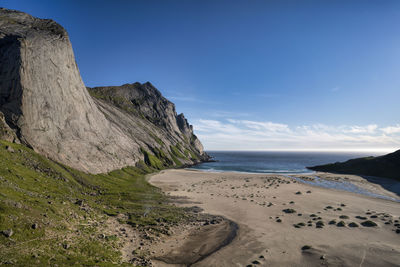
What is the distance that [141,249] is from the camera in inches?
724

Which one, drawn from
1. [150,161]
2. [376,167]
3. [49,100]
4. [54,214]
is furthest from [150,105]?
[376,167]

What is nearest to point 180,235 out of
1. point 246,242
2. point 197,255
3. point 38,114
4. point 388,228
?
point 197,255

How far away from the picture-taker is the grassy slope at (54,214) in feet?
41.5

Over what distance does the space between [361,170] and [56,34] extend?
462ft

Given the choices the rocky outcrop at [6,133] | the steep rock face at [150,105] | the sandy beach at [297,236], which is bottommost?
the sandy beach at [297,236]

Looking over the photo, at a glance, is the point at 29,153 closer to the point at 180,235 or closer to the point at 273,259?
the point at 180,235

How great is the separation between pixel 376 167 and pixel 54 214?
12737 centimetres

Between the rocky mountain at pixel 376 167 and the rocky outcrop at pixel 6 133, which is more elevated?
the rocky outcrop at pixel 6 133

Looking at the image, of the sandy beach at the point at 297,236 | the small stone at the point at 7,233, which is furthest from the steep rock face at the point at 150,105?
the small stone at the point at 7,233

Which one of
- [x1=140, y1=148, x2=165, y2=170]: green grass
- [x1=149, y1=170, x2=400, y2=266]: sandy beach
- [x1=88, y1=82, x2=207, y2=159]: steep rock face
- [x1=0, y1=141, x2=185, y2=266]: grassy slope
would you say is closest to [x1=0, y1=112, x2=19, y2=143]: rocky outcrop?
[x1=0, y1=141, x2=185, y2=266]: grassy slope

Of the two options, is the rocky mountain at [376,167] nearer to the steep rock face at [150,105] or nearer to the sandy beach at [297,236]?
the sandy beach at [297,236]

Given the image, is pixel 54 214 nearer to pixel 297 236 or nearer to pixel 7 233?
pixel 7 233

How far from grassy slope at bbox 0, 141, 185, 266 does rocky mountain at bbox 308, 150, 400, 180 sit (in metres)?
106

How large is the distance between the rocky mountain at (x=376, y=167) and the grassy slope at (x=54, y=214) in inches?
4158
